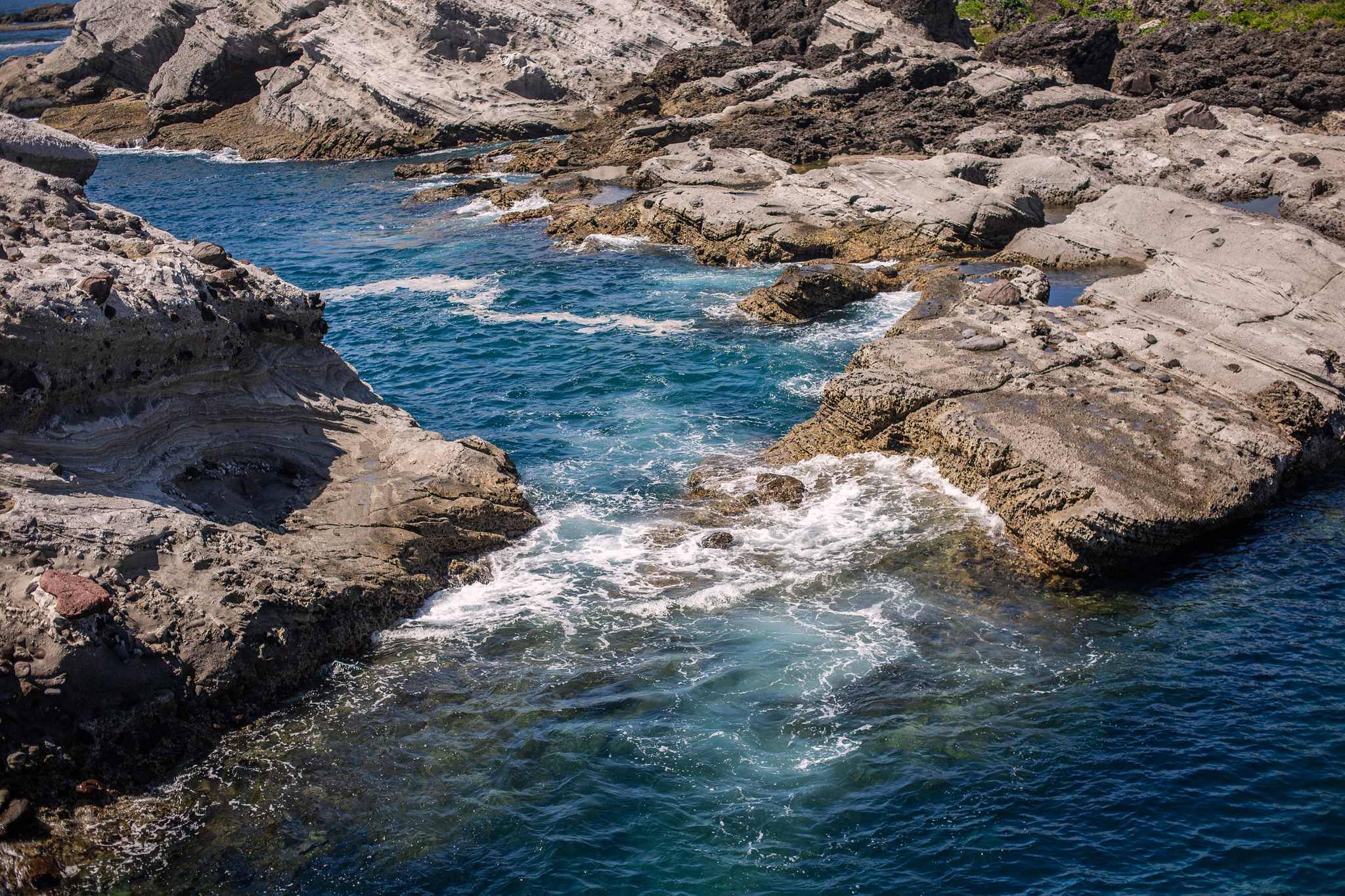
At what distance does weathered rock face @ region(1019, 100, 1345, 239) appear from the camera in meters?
31.8

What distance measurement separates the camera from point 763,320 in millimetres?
27812

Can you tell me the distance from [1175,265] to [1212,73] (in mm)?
31603

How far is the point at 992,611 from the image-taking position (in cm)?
1399

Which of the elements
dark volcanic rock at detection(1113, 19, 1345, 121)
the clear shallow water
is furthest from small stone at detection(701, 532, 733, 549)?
dark volcanic rock at detection(1113, 19, 1345, 121)

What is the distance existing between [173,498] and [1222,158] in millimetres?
40907

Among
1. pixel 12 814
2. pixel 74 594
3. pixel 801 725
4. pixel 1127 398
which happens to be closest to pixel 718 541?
pixel 801 725

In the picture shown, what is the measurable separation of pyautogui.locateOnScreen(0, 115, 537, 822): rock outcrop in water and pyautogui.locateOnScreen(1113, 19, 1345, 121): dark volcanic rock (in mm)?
45601

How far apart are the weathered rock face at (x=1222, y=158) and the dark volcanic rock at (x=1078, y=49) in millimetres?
12524

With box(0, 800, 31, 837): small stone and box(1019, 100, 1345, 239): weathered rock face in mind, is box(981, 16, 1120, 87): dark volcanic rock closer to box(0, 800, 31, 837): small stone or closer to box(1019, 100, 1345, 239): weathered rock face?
box(1019, 100, 1345, 239): weathered rock face

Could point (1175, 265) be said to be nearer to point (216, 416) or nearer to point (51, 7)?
point (216, 416)

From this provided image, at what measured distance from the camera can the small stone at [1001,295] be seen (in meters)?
22.3

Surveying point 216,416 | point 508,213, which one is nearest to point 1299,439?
point 216,416

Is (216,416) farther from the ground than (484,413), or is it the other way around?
(216,416)

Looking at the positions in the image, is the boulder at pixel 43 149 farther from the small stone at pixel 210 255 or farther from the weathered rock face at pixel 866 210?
the weathered rock face at pixel 866 210
